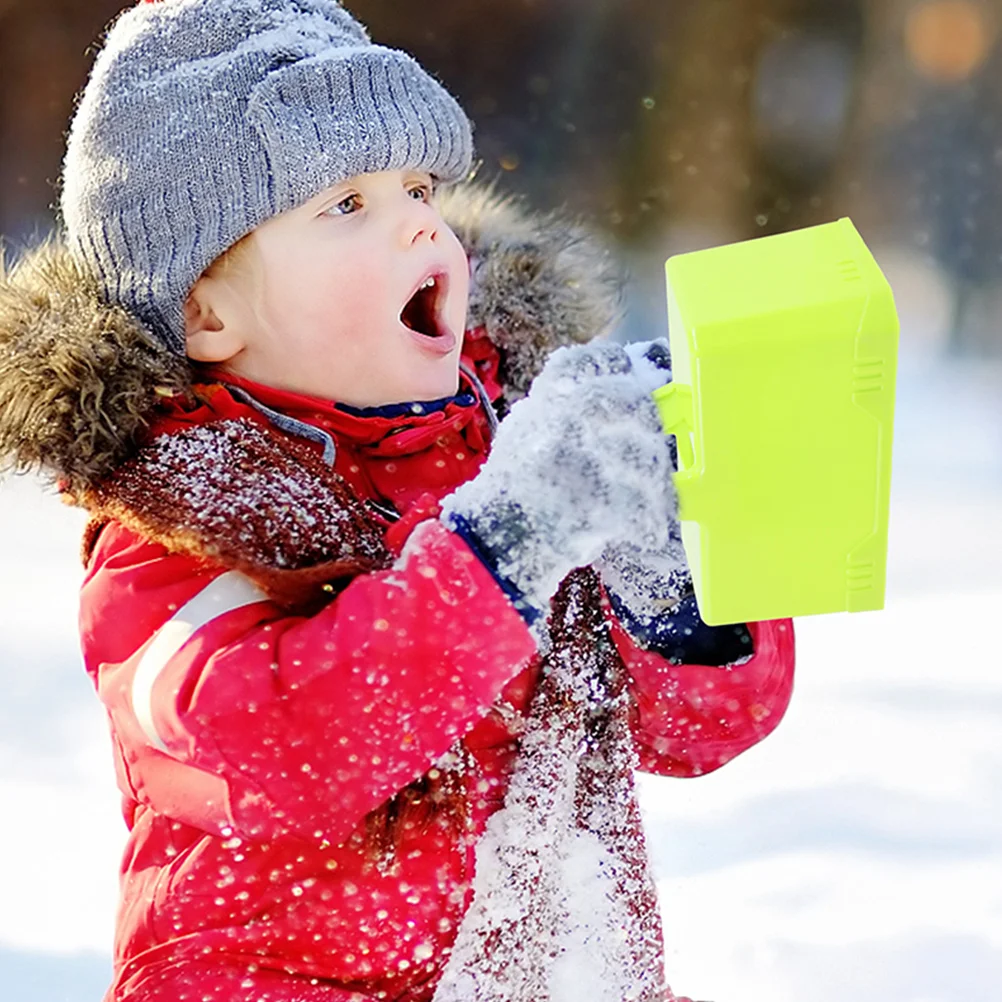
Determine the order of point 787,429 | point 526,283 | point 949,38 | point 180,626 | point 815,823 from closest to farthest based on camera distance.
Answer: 1. point 787,429
2. point 180,626
3. point 526,283
4. point 815,823
5. point 949,38

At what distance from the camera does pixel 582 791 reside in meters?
1.07

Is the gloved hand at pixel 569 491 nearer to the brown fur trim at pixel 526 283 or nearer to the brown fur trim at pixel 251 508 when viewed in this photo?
the brown fur trim at pixel 251 508

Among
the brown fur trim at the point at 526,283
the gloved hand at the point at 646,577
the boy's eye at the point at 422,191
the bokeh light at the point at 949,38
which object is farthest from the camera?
the bokeh light at the point at 949,38

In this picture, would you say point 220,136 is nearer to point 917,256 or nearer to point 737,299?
point 737,299

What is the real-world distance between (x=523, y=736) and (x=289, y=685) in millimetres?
237

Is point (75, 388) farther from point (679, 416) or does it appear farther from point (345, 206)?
point (679, 416)

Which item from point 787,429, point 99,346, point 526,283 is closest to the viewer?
point 787,429

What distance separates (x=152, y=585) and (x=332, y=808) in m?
0.20

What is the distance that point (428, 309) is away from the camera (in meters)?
1.12

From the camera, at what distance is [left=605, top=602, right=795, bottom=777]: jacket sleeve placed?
43.2 inches

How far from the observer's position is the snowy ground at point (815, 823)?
1.51 m

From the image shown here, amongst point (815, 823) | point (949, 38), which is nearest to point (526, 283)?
point (815, 823)

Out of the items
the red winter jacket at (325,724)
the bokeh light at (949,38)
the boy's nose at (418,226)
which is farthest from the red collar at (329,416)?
the bokeh light at (949,38)

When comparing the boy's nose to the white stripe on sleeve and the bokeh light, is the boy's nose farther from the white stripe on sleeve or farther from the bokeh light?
the bokeh light
